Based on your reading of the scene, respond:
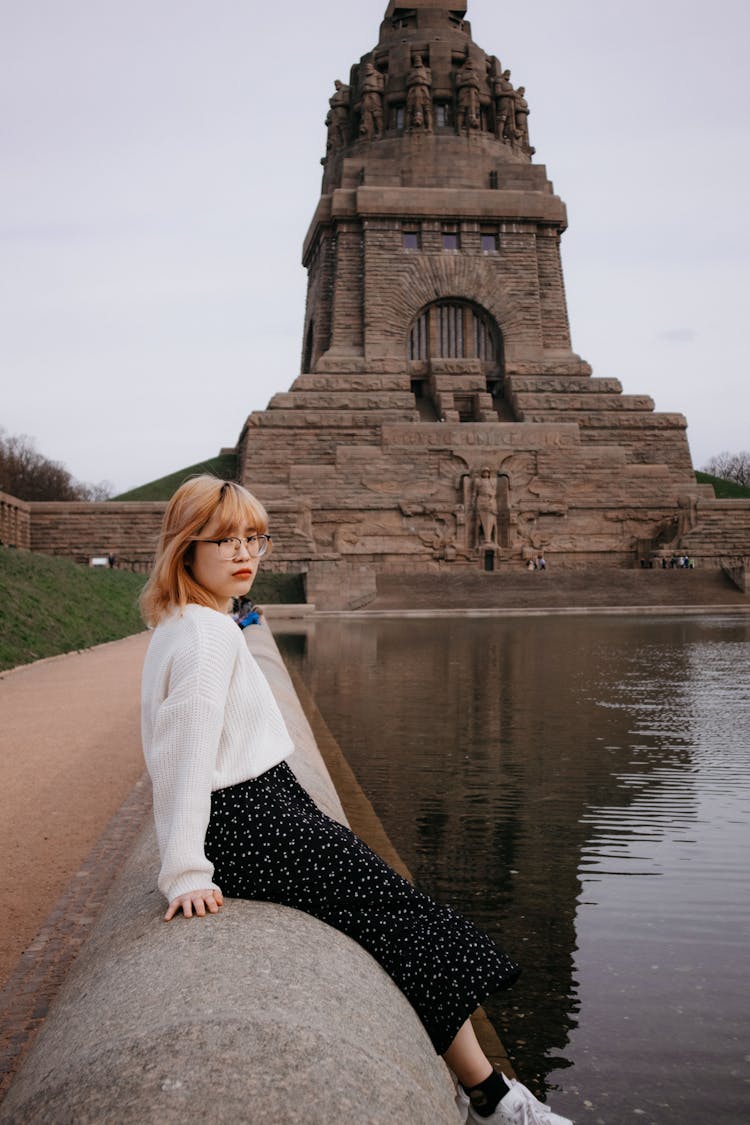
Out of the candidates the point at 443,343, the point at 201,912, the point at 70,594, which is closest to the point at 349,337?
the point at 443,343

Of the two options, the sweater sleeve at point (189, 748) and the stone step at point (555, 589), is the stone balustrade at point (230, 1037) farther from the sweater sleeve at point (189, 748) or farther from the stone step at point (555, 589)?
the stone step at point (555, 589)

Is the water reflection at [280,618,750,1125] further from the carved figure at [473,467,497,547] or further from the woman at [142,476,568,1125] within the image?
the carved figure at [473,467,497,547]

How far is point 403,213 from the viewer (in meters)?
46.1

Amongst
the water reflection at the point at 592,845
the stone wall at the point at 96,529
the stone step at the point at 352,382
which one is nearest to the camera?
the water reflection at the point at 592,845

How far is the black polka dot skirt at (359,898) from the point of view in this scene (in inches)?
105

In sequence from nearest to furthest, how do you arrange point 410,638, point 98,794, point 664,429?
point 98,794 < point 410,638 < point 664,429

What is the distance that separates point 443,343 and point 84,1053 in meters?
45.9

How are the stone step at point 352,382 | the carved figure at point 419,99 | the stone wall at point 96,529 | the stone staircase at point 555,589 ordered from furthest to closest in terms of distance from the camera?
the carved figure at point 419,99 < the stone step at point 352,382 < the stone wall at point 96,529 < the stone staircase at point 555,589

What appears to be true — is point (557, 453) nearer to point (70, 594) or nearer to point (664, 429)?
point (664, 429)

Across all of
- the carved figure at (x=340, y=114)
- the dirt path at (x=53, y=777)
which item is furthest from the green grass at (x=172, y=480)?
the dirt path at (x=53, y=777)

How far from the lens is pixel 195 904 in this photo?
262cm

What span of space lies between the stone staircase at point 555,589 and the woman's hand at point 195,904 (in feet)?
97.0

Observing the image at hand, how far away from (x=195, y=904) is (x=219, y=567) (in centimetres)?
94

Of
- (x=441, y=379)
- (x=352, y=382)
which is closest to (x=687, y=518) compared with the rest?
(x=441, y=379)
